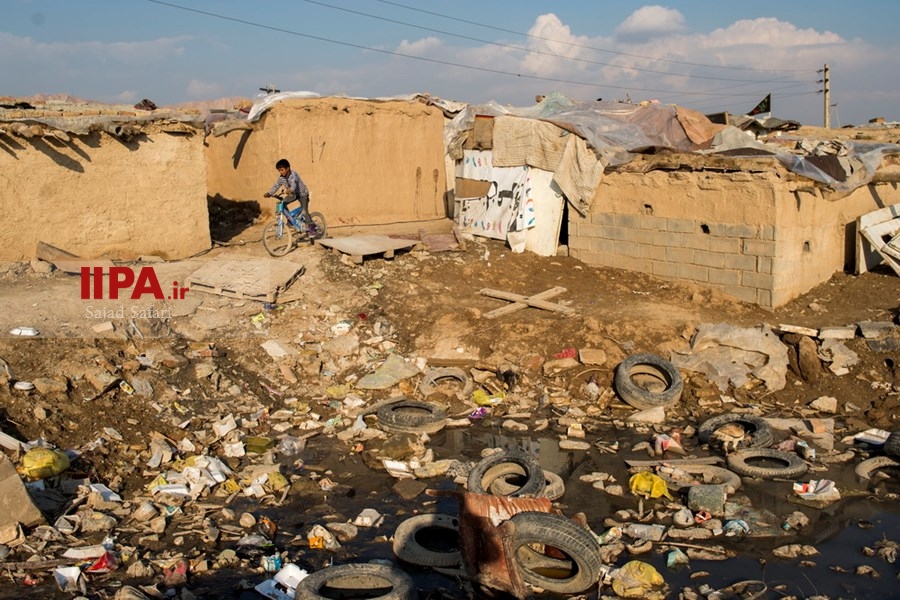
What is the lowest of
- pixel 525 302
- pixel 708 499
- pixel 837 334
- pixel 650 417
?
pixel 708 499

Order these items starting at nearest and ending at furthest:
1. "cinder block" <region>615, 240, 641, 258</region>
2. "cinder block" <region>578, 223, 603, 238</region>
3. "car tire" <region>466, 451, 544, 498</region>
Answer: "car tire" <region>466, 451, 544, 498</region>
"cinder block" <region>615, 240, 641, 258</region>
"cinder block" <region>578, 223, 603, 238</region>

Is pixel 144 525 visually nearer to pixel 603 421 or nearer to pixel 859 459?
pixel 603 421

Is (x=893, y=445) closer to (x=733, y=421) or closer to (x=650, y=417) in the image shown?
(x=733, y=421)

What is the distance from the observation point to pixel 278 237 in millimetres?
11609

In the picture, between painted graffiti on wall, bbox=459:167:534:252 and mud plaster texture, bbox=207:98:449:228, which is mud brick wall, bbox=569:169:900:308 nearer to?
painted graffiti on wall, bbox=459:167:534:252

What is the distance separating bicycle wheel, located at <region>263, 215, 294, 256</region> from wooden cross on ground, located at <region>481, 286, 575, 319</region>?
309cm

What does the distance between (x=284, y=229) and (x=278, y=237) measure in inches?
8.5

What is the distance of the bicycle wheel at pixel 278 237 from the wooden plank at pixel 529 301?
3.09 meters

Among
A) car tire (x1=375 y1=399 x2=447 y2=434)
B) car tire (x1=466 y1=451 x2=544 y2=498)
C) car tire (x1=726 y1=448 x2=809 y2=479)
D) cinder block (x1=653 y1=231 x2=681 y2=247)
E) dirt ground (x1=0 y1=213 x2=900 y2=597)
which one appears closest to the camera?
car tire (x1=466 y1=451 x2=544 y2=498)

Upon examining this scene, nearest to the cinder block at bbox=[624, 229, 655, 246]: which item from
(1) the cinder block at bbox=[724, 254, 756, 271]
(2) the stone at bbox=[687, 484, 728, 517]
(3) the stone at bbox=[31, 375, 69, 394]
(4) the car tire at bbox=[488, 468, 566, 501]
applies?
(1) the cinder block at bbox=[724, 254, 756, 271]

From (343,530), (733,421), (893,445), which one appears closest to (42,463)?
(343,530)

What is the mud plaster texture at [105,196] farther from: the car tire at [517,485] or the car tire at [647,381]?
the car tire at [517,485]

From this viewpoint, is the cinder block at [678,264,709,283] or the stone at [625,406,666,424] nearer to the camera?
the stone at [625,406,666,424]

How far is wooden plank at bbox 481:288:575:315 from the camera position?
1002cm
